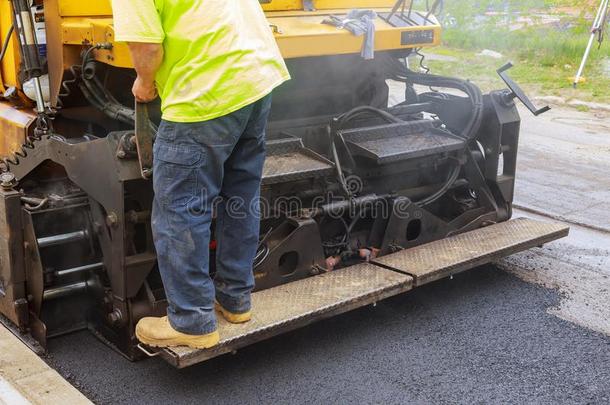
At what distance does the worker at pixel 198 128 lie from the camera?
2721 mm

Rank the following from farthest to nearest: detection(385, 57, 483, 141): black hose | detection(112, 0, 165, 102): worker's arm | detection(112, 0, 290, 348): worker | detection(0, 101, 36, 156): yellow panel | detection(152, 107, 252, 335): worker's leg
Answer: detection(385, 57, 483, 141): black hose
detection(0, 101, 36, 156): yellow panel
detection(152, 107, 252, 335): worker's leg
detection(112, 0, 290, 348): worker
detection(112, 0, 165, 102): worker's arm

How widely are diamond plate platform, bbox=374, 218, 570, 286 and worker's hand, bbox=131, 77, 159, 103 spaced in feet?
5.21

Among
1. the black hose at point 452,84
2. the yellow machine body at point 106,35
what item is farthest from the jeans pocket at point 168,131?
the black hose at point 452,84

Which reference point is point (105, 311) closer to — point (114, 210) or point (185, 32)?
point (114, 210)

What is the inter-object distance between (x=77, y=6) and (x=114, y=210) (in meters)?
0.98

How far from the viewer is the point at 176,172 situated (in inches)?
111

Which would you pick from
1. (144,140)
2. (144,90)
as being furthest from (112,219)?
(144,90)

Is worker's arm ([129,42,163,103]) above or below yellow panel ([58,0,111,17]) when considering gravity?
below

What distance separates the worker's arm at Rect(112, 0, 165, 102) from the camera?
2613mm

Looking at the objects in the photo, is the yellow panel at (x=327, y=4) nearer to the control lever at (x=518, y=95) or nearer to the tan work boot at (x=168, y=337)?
the control lever at (x=518, y=95)

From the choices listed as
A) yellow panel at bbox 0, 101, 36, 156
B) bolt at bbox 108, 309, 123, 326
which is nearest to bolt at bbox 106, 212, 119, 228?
bolt at bbox 108, 309, 123, 326

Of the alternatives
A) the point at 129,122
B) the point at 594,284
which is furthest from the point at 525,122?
the point at 129,122

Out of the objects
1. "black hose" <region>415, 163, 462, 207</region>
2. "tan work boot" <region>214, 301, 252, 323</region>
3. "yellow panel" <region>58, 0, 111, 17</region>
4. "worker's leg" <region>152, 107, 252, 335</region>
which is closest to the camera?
"worker's leg" <region>152, 107, 252, 335</region>

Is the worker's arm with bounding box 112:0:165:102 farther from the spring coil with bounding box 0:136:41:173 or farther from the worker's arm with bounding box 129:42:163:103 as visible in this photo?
the spring coil with bounding box 0:136:41:173
